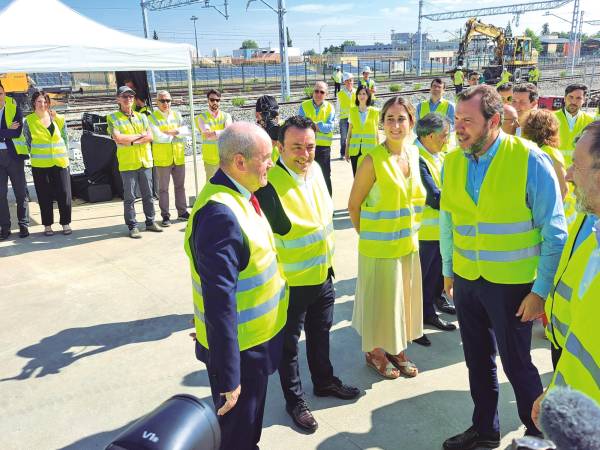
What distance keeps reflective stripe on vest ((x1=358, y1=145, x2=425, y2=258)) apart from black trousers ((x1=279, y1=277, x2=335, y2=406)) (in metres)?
0.44

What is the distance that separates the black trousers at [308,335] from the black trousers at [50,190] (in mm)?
4986

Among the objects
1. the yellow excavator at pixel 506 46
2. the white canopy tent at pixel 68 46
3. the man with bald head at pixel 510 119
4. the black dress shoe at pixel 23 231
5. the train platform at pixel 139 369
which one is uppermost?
the yellow excavator at pixel 506 46

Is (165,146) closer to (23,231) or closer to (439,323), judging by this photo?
(23,231)

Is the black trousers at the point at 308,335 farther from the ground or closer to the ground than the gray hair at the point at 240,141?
closer to the ground

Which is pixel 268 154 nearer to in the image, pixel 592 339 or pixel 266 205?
pixel 266 205

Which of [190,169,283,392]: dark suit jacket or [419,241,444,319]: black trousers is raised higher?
[190,169,283,392]: dark suit jacket

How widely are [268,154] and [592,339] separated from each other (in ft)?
4.51

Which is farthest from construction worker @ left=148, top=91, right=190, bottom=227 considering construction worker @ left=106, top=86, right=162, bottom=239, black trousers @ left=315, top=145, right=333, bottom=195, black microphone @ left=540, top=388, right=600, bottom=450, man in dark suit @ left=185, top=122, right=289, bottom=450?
black microphone @ left=540, top=388, right=600, bottom=450

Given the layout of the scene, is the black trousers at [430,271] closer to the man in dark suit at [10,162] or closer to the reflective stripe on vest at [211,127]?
the reflective stripe on vest at [211,127]

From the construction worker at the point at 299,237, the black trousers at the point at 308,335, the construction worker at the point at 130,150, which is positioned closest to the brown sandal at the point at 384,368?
the black trousers at the point at 308,335

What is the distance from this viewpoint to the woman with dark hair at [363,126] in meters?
7.51

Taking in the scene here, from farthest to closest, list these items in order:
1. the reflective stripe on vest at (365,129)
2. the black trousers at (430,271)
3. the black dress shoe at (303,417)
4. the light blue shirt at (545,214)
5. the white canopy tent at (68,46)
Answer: the reflective stripe on vest at (365,129), the white canopy tent at (68,46), the black trousers at (430,271), the black dress shoe at (303,417), the light blue shirt at (545,214)

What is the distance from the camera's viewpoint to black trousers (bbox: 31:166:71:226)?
22.1 feet

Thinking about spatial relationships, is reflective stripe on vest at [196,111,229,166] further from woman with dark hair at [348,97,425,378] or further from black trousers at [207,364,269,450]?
black trousers at [207,364,269,450]
